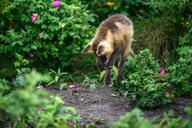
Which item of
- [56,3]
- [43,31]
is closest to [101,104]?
[43,31]

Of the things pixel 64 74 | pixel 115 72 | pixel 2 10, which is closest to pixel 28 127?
pixel 115 72

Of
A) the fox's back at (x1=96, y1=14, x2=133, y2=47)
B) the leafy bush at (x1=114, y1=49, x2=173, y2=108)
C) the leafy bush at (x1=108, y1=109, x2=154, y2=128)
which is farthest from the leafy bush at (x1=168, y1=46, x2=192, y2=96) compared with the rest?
the leafy bush at (x1=108, y1=109, x2=154, y2=128)

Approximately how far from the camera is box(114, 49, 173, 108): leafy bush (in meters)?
7.64

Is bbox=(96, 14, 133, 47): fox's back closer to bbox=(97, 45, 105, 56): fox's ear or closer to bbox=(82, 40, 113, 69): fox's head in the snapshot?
bbox=(82, 40, 113, 69): fox's head

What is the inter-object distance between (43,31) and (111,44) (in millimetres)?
1760

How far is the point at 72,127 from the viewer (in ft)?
23.6

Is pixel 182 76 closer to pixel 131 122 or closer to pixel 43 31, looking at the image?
pixel 131 122

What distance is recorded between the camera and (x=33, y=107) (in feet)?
18.7

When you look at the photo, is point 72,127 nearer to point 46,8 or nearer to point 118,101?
point 118,101

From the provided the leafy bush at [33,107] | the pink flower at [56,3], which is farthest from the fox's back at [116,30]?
the leafy bush at [33,107]

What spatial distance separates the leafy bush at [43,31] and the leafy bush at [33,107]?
9.29 feet

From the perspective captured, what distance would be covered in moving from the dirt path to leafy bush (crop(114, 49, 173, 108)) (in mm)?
144

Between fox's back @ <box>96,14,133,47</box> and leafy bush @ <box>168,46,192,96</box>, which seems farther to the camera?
fox's back @ <box>96,14,133,47</box>

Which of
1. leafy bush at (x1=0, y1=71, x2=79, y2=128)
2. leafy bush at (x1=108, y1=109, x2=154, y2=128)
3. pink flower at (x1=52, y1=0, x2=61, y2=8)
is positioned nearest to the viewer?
leafy bush at (x1=0, y1=71, x2=79, y2=128)
